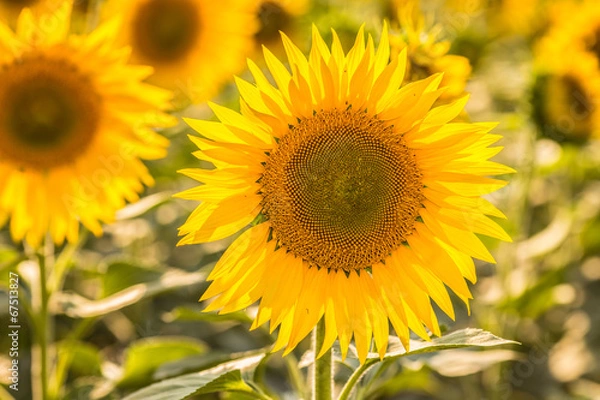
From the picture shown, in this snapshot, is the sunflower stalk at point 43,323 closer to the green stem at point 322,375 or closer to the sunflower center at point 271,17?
the green stem at point 322,375

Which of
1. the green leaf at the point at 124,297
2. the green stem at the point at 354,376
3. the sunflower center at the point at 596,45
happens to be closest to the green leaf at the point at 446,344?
the green stem at the point at 354,376

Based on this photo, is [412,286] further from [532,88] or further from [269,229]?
[532,88]

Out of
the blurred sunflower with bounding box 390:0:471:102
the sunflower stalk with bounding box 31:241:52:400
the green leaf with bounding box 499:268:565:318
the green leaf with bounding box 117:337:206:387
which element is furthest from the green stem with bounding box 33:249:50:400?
the green leaf with bounding box 499:268:565:318

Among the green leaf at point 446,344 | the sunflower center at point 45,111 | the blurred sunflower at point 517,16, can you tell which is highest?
the blurred sunflower at point 517,16

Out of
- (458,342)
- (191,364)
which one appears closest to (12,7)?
(191,364)

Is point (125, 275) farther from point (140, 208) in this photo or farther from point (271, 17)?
point (271, 17)

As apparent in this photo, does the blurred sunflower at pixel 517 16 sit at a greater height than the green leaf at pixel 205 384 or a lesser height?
greater

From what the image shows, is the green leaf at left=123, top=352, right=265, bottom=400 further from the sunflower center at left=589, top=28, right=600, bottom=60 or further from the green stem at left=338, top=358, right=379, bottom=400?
the sunflower center at left=589, top=28, right=600, bottom=60
